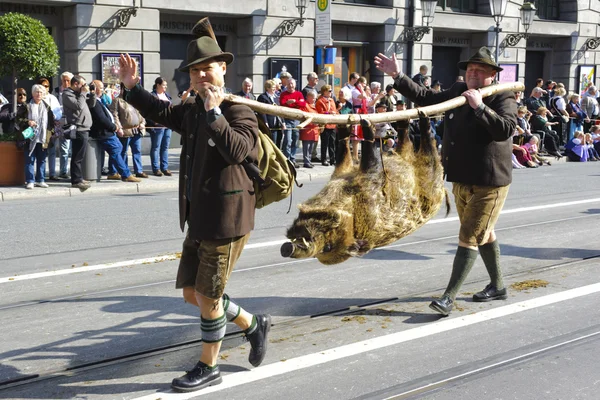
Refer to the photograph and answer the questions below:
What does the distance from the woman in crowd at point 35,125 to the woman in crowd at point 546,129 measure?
13.4 m

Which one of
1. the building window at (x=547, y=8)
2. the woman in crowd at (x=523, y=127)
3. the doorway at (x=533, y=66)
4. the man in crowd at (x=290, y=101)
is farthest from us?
the doorway at (x=533, y=66)

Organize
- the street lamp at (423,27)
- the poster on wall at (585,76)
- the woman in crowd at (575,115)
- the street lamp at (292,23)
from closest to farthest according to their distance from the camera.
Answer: the street lamp at (292,23) → the woman in crowd at (575,115) → the street lamp at (423,27) → the poster on wall at (585,76)

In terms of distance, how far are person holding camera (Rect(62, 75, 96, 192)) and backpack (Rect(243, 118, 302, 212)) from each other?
9.40 meters

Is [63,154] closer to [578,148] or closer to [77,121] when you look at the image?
[77,121]

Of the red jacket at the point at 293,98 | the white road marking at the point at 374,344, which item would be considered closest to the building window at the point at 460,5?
the red jacket at the point at 293,98

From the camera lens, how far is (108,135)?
14.1m

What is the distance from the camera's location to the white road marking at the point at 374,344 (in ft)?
15.6

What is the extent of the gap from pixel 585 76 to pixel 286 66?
622 inches

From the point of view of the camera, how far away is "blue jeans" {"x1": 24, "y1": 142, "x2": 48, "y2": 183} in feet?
43.9

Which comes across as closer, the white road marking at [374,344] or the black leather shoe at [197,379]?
the black leather shoe at [197,379]

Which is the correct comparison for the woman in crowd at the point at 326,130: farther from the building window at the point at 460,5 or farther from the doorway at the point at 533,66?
the doorway at the point at 533,66

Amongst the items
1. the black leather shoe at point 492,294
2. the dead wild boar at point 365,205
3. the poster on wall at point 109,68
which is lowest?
the black leather shoe at point 492,294

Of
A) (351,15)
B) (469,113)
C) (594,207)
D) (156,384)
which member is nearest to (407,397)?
(156,384)

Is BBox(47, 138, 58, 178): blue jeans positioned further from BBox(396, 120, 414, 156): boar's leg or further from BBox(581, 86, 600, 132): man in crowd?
BBox(581, 86, 600, 132): man in crowd
